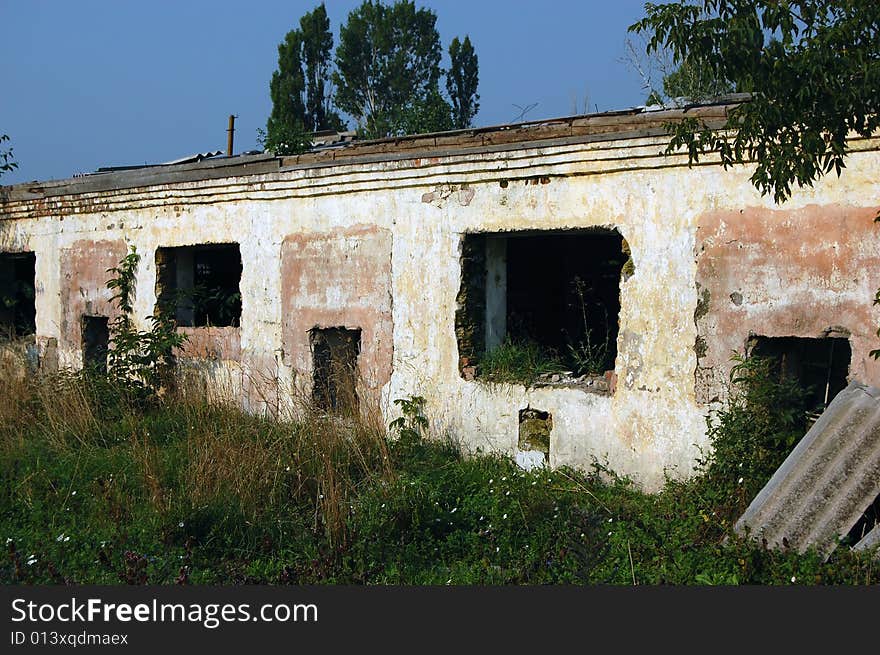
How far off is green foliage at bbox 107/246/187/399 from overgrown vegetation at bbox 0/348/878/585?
1.94 metres

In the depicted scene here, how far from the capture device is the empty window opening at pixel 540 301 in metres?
7.93

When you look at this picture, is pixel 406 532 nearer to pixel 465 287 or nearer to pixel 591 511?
pixel 591 511

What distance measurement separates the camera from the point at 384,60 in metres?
39.2

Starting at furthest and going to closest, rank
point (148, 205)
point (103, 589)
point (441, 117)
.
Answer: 1. point (441, 117)
2. point (148, 205)
3. point (103, 589)

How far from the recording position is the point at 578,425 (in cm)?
736

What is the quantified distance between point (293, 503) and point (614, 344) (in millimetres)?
4468

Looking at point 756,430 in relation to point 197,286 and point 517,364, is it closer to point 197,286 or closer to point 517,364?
point 517,364

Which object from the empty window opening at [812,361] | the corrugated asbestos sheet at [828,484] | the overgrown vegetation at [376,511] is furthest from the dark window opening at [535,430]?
the corrugated asbestos sheet at [828,484]

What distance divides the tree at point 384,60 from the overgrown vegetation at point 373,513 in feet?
104

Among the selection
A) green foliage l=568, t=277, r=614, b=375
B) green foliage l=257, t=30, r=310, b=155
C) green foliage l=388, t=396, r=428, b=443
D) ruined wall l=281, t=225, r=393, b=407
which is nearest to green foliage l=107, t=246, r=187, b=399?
ruined wall l=281, t=225, r=393, b=407

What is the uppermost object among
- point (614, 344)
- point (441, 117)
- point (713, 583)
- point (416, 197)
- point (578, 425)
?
point (441, 117)

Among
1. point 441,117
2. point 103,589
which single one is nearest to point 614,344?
point 103,589

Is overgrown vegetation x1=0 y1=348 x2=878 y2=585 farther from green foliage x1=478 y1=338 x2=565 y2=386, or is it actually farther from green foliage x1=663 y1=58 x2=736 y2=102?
green foliage x1=663 y1=58 x2=736 y2=102

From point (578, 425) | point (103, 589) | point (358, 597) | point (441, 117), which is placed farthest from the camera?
point (441, 117)
